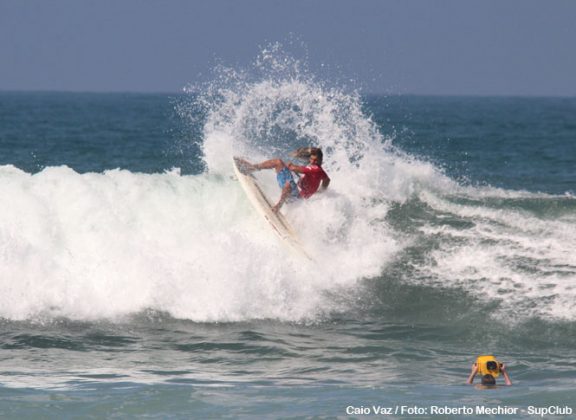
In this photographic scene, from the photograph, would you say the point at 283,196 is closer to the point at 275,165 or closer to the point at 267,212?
the point at 267,212

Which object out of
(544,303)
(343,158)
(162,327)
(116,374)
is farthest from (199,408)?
(343,158)

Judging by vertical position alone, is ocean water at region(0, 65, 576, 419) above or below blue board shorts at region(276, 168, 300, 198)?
below

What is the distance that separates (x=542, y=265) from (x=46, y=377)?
7.32 meters

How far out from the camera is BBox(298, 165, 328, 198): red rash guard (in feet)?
45.4

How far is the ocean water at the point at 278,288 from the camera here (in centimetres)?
929

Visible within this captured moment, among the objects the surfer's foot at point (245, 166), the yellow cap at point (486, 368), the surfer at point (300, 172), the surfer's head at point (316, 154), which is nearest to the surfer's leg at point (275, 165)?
the surfer at point (300, 172)

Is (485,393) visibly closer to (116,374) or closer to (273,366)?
(273,366)

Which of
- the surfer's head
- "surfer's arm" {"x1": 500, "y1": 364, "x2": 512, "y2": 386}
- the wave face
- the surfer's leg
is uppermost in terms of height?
the surfer's head

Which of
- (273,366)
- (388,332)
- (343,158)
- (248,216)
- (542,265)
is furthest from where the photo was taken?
(343,158)

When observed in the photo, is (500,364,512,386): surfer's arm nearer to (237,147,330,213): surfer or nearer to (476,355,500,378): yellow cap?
(476,355,500,378): yellow cap

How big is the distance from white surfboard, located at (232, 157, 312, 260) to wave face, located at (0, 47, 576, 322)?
0.50ft

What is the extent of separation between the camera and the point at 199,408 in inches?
343

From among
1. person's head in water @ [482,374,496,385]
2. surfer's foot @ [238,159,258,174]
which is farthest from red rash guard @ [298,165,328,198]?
person's head in water @ [482,374,496,385]

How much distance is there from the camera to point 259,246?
1337 centimetres
